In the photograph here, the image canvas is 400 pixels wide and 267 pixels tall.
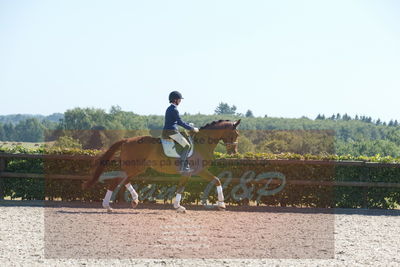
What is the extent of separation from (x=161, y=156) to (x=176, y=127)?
A: 1.05 meters

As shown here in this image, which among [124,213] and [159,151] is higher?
[159,151]

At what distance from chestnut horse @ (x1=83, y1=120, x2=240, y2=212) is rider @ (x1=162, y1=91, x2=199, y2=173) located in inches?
10.4

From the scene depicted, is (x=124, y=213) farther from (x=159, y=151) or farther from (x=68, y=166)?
(x=68, y=166)

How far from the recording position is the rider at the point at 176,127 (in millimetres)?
12547

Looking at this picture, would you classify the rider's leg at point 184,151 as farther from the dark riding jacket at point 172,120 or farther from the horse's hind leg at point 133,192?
the horse's hind leg at point 133,192

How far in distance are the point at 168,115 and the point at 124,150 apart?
1.81 meters

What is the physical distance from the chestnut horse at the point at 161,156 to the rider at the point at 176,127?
26cm

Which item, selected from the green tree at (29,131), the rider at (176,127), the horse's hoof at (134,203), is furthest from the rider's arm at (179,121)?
the green tree at (29,131)

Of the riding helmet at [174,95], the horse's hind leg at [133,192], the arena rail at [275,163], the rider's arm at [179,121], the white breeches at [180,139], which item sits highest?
the riding helmet at [174,95]

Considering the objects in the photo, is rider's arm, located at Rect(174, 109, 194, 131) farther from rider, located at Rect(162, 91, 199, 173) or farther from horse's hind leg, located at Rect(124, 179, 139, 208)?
horse's hind leg, located at Rect(124, 179, 139, 208)

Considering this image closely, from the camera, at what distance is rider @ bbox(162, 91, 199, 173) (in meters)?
12.5

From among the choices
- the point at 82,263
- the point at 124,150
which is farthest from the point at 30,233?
the point at 124,150

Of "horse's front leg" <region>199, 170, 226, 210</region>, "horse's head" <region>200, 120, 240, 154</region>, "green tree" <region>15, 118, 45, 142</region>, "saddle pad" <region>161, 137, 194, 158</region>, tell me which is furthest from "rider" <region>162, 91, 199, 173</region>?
"green tree" <region>15, 118, 45, 142</region>

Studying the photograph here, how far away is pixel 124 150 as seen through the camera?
13.4 metres
